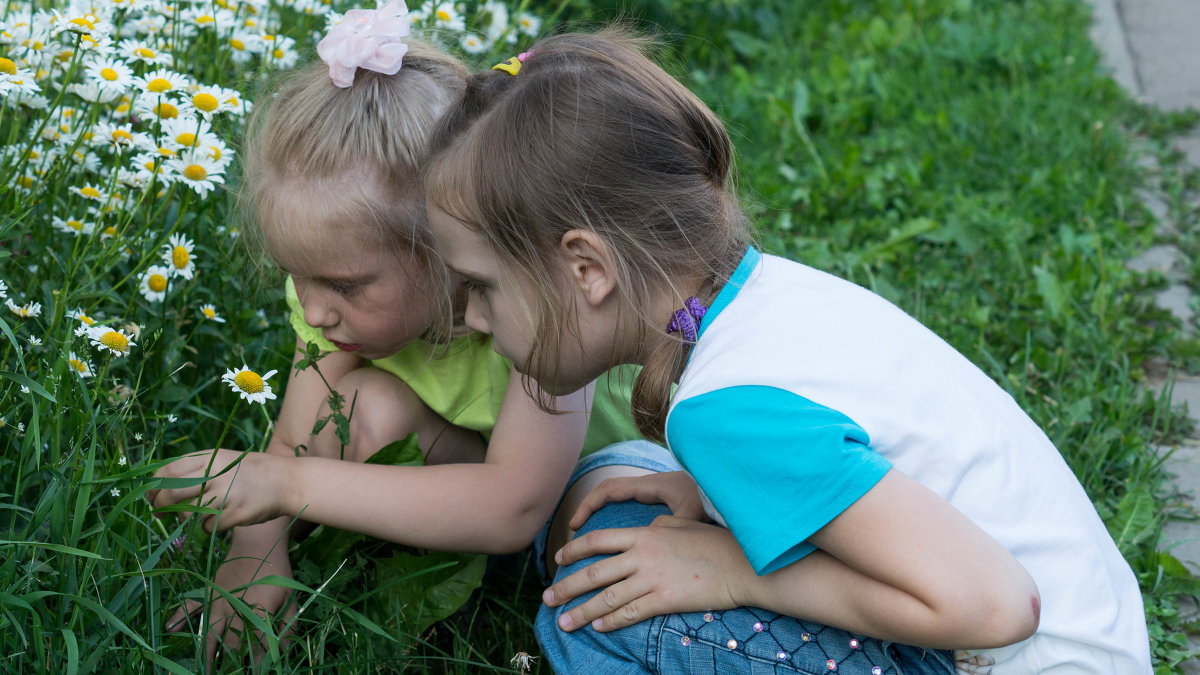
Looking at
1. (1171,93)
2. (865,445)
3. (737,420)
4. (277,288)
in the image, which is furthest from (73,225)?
(1171,93)

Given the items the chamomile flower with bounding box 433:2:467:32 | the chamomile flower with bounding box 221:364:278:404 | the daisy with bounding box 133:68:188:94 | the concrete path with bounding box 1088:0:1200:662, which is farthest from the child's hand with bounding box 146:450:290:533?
the concrete path with bounding box 1088:0:1200:662

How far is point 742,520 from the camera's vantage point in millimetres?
1172

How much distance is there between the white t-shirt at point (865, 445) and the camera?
1139 millimetres

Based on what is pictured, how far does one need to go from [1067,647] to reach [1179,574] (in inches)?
23.3

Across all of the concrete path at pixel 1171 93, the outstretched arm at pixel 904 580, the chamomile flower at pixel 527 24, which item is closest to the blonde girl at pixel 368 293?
the outstretched arm at pixel 904 580

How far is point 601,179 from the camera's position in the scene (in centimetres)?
128

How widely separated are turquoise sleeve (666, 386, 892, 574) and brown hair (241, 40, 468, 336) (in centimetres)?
55

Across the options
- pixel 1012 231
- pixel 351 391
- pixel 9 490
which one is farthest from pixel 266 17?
pixel 1012 231

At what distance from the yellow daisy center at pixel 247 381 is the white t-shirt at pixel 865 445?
49cm

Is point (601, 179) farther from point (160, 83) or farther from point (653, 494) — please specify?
point (160, 83)

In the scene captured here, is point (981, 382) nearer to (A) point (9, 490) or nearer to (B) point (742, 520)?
(B) point (742, 520)

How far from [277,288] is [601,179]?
0.87 m

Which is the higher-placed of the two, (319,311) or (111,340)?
(111,340)

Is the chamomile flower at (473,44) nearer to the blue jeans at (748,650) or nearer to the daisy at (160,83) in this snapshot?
the daisy at (160,83)
